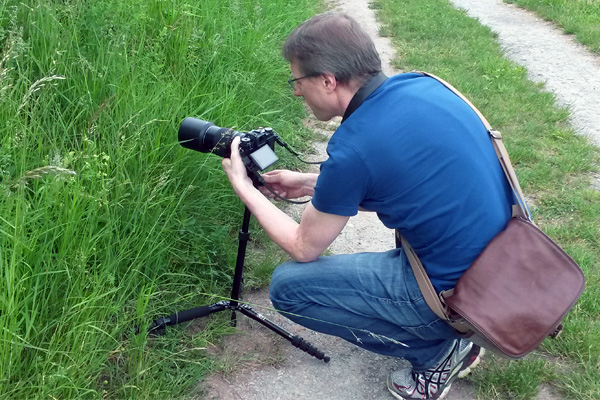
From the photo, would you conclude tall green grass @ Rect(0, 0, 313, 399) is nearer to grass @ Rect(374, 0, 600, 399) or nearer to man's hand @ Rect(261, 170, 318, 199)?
man's hand @ Rect(261, 170, 318, 199)

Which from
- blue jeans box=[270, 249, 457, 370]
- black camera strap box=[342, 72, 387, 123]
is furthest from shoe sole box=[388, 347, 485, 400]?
black camera strap box=[342, 72, 387, 123]

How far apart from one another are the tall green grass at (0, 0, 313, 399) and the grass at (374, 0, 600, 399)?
4.71 ft

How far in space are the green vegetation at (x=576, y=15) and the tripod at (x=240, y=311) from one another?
20.5 ft

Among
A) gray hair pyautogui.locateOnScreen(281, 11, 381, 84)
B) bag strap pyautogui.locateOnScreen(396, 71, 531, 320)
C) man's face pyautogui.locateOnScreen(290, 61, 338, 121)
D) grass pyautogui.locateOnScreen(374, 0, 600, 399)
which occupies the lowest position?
grass pyautogui.locateOnScreen(374, 0, 600, 399)

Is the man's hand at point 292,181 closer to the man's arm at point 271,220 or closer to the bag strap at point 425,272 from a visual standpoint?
the man's arm at point 271,220

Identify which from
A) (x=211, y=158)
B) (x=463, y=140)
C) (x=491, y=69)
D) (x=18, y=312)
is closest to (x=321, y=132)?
(x=211, y=158)

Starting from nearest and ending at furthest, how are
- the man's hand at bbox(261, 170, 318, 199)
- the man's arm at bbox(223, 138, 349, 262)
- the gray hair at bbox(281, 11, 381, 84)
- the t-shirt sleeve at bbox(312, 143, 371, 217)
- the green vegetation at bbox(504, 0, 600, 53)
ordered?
1. the t-shirt sleeve at bbox(312, 143, 371, 217)
2. the gray hair at bbox(281, 11, 381, 84)
3. the man's arm at bbox(223, 138, 349, 262)
4. the man's hand at bbox(261, 170, 318, 199)
5. the green vegetation at bbox(504, 0, 600, 53)

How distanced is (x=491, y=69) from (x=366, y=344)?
4.54 m

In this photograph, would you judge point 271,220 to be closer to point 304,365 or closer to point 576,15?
point 304,365

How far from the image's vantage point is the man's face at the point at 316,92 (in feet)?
7.57

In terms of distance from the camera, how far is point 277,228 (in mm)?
2445

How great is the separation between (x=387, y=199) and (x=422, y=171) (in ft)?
0.53

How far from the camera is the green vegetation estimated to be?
764 centimetres

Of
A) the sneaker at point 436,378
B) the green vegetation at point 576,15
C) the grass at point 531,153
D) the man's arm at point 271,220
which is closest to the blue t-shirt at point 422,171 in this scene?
the man's arm at point 271,220
